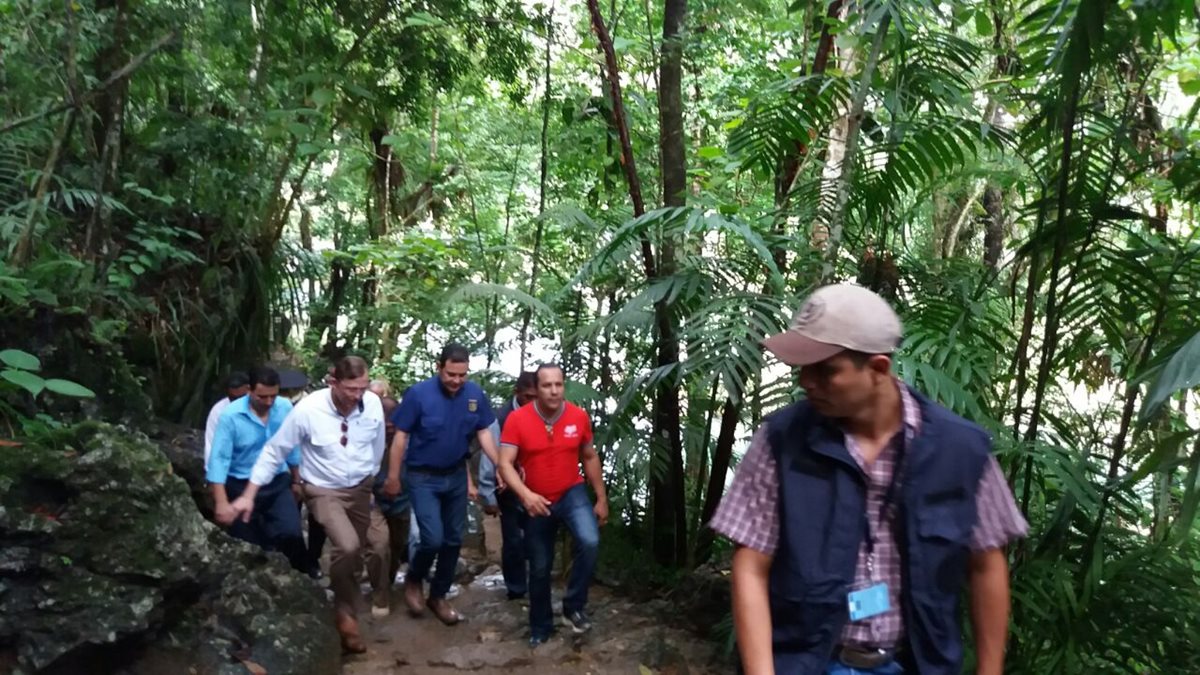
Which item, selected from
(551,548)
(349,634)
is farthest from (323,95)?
(349,634)

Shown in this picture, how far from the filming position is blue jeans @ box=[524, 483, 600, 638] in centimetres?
533

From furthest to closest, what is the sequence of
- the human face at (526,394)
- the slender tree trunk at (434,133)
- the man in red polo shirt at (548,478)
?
the slender tree trunk at (434,133) → the human face at (526,394) → the man in red polo shirt at (548,478)

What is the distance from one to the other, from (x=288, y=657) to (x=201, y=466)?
251cm

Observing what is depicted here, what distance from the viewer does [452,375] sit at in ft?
18.2

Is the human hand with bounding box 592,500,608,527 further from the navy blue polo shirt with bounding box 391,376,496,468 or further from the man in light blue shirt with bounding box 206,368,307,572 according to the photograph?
the man in light blue shirt with bounding box 206,368,307,572

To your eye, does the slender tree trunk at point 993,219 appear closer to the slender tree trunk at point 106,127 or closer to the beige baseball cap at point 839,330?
the slender tree trunk at point 106,127

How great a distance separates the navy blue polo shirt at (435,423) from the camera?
554cm

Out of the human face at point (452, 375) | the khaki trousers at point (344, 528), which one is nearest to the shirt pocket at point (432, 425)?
the human face at point (452, 375)

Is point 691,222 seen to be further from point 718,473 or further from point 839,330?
point 839,330

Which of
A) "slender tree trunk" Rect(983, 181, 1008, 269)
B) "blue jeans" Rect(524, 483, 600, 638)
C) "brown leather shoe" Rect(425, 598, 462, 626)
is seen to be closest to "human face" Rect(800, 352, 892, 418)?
"blue jeans" Rect(524, 483, 600, 638)

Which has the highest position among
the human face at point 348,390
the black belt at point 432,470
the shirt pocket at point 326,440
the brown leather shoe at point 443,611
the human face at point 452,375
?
the human face at point 452,375

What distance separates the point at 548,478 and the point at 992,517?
3600mm

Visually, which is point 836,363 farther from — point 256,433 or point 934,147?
point 256,433

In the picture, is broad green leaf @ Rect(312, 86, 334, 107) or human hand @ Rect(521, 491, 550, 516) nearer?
human hand @ Rect(521, 491, 550, 516)
